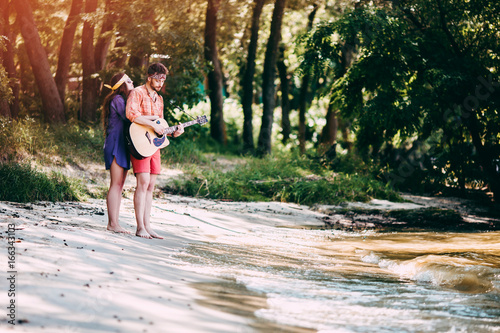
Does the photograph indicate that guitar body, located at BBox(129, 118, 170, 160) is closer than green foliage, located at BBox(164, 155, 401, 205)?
Yes

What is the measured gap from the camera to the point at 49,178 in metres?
10.1

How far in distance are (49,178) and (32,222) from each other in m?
2.98

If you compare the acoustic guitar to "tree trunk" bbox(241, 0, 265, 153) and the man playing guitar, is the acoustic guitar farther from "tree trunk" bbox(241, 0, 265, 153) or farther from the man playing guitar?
"tree trunk" bbox(241, 0, 265, 153)

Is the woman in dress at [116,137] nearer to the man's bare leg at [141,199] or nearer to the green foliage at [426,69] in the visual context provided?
the man's bare leg at [141,199]

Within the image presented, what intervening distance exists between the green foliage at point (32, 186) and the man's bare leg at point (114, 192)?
91.4 inches

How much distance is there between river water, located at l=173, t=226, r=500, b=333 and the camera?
15.5 feet

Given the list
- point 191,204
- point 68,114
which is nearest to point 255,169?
point 191,204

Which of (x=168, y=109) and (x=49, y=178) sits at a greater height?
(x=168, y=109)

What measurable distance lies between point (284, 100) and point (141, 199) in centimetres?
1764

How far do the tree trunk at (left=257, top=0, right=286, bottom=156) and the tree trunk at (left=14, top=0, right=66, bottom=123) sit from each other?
6.72 metres

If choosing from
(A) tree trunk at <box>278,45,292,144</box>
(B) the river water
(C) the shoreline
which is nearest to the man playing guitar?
(C) the shoreline

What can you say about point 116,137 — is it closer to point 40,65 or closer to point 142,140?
point 142,140

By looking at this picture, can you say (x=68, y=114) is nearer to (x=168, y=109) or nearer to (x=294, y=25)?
(x=168, y=109)

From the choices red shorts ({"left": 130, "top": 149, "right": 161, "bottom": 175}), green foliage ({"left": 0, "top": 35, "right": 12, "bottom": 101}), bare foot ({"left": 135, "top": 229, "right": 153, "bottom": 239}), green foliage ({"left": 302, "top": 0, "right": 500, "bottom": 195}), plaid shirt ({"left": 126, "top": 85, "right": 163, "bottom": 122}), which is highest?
green foliage ({"left": 302, "top": 0, "right": 500, "bottom": 195})
